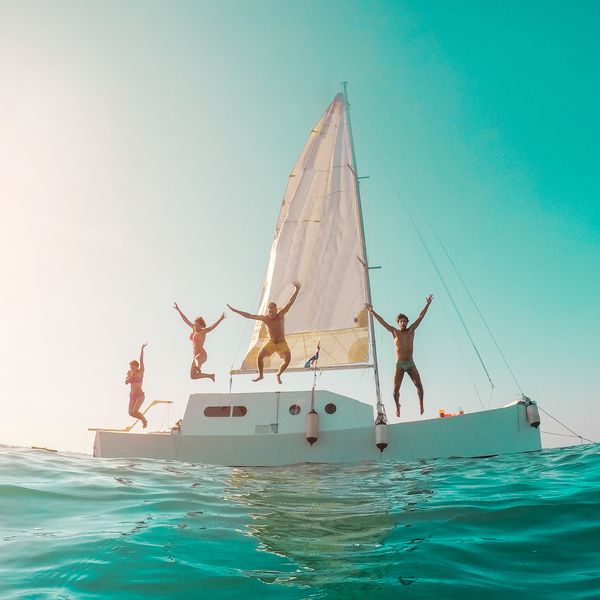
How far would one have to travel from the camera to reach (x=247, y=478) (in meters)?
9.30

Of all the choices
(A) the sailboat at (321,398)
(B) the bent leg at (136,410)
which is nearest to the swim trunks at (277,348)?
(A) the sailboat at (321,398)

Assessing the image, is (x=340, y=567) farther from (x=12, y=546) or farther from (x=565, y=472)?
(x=565, y=472)

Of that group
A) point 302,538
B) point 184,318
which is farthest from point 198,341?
point 302,538

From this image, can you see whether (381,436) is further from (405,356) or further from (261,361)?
(261,361)

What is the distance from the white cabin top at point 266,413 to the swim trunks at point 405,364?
4.42ft

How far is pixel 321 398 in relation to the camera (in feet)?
43.3

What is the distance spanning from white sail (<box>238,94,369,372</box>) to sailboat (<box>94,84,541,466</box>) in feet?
0.12

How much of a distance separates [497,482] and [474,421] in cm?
511

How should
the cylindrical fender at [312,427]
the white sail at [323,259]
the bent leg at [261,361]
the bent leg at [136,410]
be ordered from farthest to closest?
the white sail at [323,259] < the bent leg at [136,410] < the bent leg at [261,361] < the cylindrical fender at [312,427]

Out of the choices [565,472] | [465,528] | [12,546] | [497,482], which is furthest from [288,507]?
[565,472]

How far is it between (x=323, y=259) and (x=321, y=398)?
18.4 feet

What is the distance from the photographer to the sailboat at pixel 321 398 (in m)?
12.1

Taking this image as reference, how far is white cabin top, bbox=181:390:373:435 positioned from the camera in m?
13.0

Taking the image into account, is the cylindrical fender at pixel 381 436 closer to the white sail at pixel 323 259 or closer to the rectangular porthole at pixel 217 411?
the white sail at pixel 323 259
